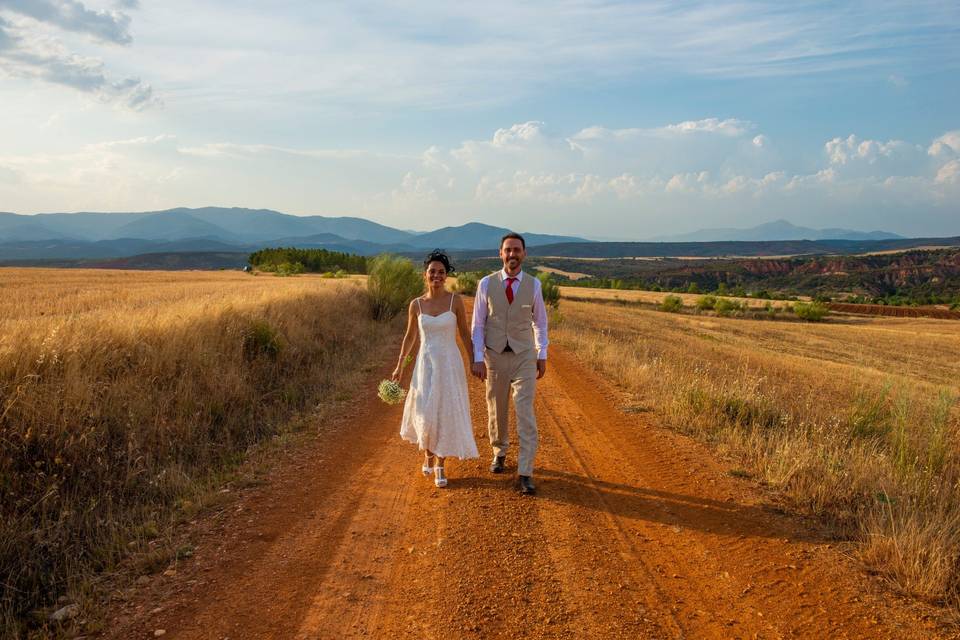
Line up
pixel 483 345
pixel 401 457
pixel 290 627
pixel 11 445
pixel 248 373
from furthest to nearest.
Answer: pixel 248 373 < pixel 401 457 < pixel 483 345 < pixel 11 445 < pixel 290 627

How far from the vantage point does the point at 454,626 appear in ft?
11.7

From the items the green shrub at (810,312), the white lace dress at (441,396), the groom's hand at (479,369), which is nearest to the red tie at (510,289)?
the white lace dress at (441,396)

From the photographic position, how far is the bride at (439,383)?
230 inches

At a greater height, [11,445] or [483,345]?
[483,345]

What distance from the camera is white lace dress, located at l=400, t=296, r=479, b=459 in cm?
584

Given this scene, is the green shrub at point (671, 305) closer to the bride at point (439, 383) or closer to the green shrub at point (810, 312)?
the green shrub at point (810, 312)

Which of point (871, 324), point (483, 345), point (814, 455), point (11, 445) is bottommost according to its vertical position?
point (871, 324)

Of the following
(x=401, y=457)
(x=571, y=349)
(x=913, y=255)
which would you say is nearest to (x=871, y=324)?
(x=571, y=349)

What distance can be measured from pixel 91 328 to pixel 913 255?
13371cm

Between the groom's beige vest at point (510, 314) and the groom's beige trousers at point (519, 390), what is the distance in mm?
116

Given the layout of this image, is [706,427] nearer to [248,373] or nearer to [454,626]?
[454,626]

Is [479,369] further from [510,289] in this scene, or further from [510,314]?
[510,289]

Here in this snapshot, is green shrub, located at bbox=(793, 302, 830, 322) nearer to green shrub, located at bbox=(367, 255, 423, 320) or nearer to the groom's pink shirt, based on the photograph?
green shrub, located at bbox=(367, 255, 423, 320)

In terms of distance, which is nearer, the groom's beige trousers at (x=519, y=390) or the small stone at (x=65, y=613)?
the small stone at (x=65, y=613)
